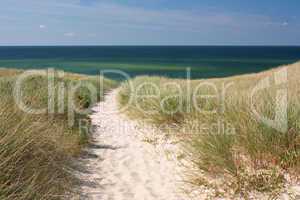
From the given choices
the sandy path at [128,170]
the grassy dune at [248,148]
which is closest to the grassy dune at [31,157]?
the sandy path at [128,170]

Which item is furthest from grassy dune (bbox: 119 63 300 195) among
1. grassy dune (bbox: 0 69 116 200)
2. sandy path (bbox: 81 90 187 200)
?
grassy dune (bbox: 0 69 116 200)

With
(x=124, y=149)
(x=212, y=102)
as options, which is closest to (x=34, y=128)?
(x=124, y=149)

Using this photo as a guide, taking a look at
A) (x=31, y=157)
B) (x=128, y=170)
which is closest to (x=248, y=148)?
(x=128, y=170)

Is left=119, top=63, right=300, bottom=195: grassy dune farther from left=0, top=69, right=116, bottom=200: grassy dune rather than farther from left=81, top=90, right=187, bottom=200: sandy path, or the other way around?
left=0, top=69, right=116, bottom=200: grassy dune

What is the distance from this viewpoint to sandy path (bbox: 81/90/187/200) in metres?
5.27

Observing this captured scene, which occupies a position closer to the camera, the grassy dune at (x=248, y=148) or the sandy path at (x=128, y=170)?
the grassy dune at (x=248, y=148)

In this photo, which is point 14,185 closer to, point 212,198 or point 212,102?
point 212,198

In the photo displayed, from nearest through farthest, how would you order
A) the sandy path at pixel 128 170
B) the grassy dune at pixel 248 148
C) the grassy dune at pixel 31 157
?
the grassy dune at pixel 31 157 → the grassy dune at pixel 248 148 → the sandy path at pixel 128 170

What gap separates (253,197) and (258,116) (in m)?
1.50

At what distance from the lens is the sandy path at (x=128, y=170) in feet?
17.3

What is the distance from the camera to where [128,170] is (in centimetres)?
654

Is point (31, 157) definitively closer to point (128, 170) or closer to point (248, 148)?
point (128, 170)

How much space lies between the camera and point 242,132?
19.0 feet

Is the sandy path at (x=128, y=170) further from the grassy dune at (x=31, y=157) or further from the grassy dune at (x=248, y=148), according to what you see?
the grassy dune at (x=248, y=148)
